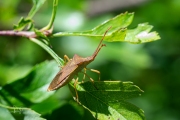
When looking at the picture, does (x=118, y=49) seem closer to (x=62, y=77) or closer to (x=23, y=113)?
(x=62, y=77)

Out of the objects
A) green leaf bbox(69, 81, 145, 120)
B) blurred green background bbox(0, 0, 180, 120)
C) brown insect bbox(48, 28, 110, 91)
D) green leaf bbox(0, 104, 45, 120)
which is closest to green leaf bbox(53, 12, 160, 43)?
brown insect bbox(48, 28, 110, 91)

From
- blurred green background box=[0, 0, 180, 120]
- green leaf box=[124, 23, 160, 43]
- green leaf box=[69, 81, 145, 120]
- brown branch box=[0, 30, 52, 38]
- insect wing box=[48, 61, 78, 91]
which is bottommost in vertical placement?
green leaf box=[69, 81, 145, 120]

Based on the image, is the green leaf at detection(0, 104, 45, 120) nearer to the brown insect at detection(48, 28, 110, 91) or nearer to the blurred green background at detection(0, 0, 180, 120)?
the brown insect at detection(48, 28, 110, 91)

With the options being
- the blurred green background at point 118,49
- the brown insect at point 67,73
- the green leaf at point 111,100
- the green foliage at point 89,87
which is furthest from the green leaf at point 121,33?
the blurred green background at point 118,49

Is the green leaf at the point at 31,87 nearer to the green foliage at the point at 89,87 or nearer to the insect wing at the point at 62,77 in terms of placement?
the green foliage at the point at 89,87

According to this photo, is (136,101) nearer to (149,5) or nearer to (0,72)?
(149,5)
